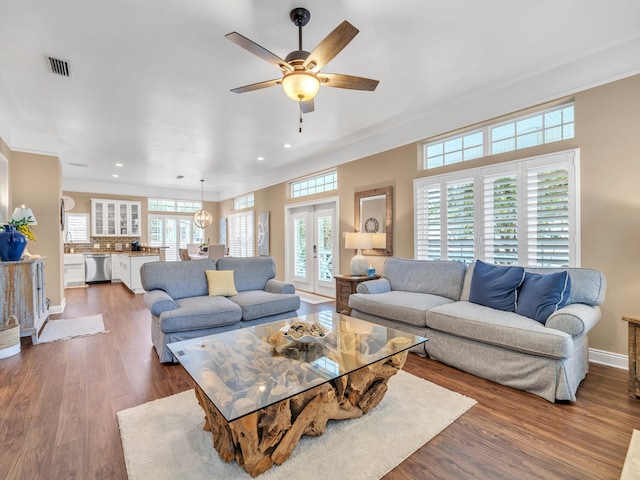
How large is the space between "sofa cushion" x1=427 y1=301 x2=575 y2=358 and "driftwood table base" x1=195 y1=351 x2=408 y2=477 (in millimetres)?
1117

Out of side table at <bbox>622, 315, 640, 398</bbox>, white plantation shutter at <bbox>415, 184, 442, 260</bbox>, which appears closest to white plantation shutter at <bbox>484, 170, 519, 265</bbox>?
white plantation shutter at <bbox>415, 184, 442, 260</bbox>

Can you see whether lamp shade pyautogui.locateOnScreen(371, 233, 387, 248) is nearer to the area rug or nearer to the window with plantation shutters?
the window with plantation shutters

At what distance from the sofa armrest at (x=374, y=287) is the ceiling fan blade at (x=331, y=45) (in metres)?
2.49

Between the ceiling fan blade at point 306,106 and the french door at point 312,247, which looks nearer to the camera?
the ceiling fan blade at point 306,106

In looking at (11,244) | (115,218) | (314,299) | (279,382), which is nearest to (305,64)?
(279,382)

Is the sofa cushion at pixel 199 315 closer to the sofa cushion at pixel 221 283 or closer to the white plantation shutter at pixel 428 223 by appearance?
the sofa cushion at pixel 221 283

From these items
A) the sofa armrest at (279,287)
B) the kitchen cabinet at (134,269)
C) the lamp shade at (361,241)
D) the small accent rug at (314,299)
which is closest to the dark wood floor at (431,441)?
the sofa armrest at (279,287)

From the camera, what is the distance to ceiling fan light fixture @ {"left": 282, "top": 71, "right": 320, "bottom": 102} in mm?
2143

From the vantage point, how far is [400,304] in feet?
10.7

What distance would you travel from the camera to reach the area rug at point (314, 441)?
156 cm

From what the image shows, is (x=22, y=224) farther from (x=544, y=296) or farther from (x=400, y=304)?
(x=544, y=296)

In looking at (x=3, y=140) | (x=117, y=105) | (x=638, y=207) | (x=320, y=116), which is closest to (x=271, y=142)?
(x=320, y=116)

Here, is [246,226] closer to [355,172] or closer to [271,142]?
[271,142]

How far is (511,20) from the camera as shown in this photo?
2.40m
